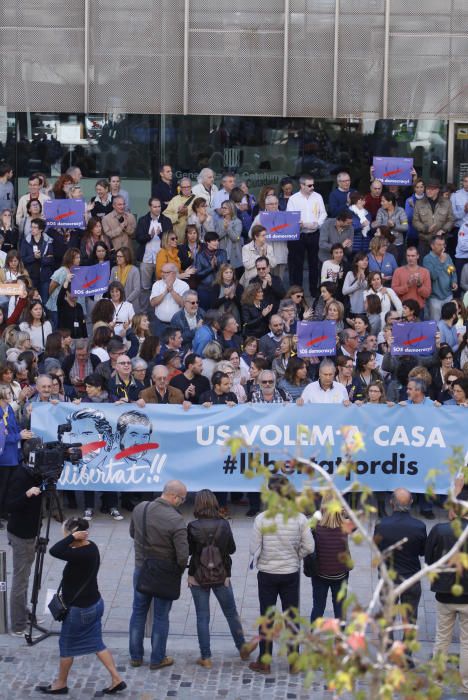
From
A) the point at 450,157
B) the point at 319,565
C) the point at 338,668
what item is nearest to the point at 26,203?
the point at 450,157

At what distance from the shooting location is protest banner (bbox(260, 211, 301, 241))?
19.5 metres

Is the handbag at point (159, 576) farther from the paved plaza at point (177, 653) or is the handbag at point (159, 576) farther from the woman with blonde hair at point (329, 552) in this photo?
the woman with blonde hair at point (329, 552)

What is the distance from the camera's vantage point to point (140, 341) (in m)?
17.1

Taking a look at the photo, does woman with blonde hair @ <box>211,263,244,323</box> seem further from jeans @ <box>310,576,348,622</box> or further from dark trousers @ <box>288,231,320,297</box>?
jeans @ <box>310,576,348,622</box>

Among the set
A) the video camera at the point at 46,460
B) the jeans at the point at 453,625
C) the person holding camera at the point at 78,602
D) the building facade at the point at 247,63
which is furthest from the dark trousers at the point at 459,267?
the person holding camera at the point at 78,602

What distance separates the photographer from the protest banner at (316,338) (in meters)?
16.5

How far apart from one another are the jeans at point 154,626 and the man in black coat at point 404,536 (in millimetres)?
1905

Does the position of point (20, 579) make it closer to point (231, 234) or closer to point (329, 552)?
point (329, 552)

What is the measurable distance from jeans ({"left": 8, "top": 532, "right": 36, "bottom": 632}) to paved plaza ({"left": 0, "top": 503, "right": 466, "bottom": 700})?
0.63 ft

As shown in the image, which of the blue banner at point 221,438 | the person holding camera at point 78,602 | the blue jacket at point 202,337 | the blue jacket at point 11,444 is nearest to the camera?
the person holding camera at point 78,602

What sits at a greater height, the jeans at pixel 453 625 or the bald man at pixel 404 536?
the bald man at pixel 404 536

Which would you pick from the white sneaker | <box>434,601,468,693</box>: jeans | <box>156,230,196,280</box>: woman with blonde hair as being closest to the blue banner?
the white sneaker

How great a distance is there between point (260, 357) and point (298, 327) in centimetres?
59

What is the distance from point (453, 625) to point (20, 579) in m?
3.85
